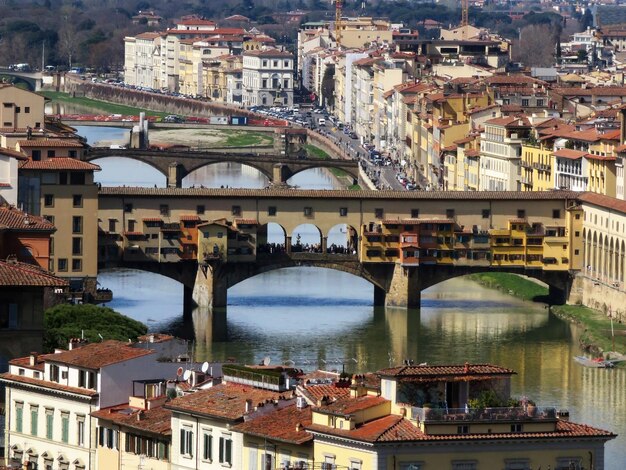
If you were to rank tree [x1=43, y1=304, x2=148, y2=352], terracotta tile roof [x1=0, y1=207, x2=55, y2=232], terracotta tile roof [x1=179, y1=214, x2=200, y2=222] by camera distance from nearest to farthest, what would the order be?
tree [x1=43, y1=304, x2=148, y2=352], terracotta tile roof [x1=0, y1=207, x2=55, y2=232], terracotta tile roof [x1=179, y1=214, x2=200, y2=222]

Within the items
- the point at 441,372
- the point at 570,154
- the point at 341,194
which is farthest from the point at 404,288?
the point at 441,372

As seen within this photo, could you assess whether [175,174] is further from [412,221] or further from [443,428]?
[443,428]

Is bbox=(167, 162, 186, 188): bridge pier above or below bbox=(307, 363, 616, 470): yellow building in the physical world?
above

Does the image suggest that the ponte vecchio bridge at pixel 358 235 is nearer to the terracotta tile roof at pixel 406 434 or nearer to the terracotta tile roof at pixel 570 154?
the terracotta tile roof at pixel 570 154

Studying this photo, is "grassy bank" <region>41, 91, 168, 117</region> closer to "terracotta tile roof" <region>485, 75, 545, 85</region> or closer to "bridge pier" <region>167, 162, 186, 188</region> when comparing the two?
"bridge pier" <region>167, 162, 186, 188</region>

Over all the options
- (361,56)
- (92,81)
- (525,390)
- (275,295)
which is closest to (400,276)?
(275,295)

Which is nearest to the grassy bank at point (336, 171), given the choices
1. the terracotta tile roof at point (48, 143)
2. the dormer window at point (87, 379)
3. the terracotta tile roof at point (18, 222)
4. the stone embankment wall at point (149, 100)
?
the stone embankment wall at point (149, 100)

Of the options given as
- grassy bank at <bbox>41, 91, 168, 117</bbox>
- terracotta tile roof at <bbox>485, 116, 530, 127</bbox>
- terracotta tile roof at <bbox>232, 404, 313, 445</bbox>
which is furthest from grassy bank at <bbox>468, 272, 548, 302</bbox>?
grassy bank at <bbox>41, 91, 168, 117</bbox>
